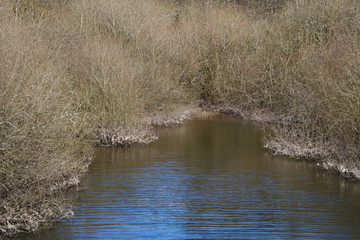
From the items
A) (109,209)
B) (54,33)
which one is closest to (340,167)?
(109,209)

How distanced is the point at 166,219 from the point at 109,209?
121cm

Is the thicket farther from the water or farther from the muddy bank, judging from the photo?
the water

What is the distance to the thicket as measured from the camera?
955cm

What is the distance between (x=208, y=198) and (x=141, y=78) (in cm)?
763

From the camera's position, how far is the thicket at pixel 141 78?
31.3 feet

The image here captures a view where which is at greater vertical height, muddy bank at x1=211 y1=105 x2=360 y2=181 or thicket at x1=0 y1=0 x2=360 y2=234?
thicket at x1=0 y1=0 x2=360 y2=234

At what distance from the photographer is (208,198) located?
38.2ft

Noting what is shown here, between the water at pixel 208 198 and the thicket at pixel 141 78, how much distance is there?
1.97 feet

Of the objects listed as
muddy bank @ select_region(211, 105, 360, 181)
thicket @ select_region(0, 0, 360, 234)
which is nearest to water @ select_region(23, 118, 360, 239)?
muddy bank @ select_region(211, 105, 360, 181)

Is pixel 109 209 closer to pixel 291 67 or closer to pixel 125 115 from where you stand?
pixel 125 115

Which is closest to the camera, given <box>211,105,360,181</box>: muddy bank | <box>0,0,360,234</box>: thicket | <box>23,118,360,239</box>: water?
<box>0,0,360,234</box>: thicket

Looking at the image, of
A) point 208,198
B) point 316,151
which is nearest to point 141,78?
point 316,151

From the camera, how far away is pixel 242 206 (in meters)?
11.1

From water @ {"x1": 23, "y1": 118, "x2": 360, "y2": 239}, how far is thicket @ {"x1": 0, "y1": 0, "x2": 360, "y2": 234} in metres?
0.60
